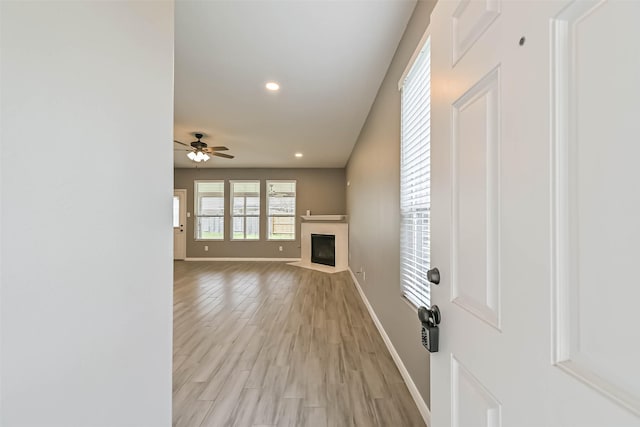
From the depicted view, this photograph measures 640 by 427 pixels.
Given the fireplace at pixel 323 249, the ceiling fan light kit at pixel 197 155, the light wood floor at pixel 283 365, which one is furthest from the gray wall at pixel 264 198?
the light wood floor at pixel 283 365

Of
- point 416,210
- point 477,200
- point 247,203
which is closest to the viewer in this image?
point 477,200

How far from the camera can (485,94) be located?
677 millimetres

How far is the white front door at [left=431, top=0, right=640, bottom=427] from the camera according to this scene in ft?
1.24

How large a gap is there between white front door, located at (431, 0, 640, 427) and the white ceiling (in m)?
1.46

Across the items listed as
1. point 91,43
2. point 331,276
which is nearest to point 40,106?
point 91,43

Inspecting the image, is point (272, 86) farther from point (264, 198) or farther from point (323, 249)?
point (264, 198)

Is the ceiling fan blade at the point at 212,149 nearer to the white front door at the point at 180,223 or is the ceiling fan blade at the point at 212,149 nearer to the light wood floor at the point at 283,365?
the light wood floor at the point at 283,365

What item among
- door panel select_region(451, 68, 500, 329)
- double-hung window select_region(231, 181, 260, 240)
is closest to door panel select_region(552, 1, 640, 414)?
door panel select_region(451, 68, 500, 329)

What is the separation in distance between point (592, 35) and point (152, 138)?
1.31 m

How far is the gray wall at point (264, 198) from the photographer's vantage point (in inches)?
320

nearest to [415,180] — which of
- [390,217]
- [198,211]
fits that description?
[390,217]

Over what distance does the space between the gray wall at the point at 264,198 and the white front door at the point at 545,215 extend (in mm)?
7371

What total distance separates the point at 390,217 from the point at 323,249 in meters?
4.42

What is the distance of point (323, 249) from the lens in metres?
6.89
